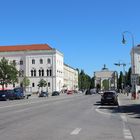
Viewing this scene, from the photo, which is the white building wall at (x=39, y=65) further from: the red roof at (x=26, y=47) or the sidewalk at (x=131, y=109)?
the sidewalk at (x=131, y=109)

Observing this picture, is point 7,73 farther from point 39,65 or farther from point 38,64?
point 38,64

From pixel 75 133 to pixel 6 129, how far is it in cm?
308

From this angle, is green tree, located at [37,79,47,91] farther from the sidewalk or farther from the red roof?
the sidewalk

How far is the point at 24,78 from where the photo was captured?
499 ft

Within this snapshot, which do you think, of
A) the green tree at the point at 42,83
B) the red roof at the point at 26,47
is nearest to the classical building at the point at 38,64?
the red roof at the point at 26,47

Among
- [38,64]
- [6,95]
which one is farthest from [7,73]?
[38,64]

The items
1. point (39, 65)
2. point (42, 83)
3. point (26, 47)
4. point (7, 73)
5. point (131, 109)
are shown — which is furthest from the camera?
point (26, 47)

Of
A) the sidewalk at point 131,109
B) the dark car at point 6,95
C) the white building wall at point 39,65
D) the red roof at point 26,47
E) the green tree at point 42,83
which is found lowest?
the sidewalk at point 131,109

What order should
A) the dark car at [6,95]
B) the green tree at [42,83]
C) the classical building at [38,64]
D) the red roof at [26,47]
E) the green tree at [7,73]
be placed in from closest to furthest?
1. the dark car at [6,95]
2. the green tree at [7,73]
3. the green tree at [42,83]
4. the classical building at [38,64]
5. the red roof at [26,47]

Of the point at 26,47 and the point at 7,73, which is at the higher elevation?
the point at 26,47

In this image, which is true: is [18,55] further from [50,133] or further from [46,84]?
[50,133]

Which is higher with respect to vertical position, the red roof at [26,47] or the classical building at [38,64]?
the red roof at [26,47]

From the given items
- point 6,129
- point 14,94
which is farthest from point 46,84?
point 6,129

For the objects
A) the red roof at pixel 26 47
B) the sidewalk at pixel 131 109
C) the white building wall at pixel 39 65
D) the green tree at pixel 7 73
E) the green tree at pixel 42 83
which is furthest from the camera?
the red roof at pixel 26 47
